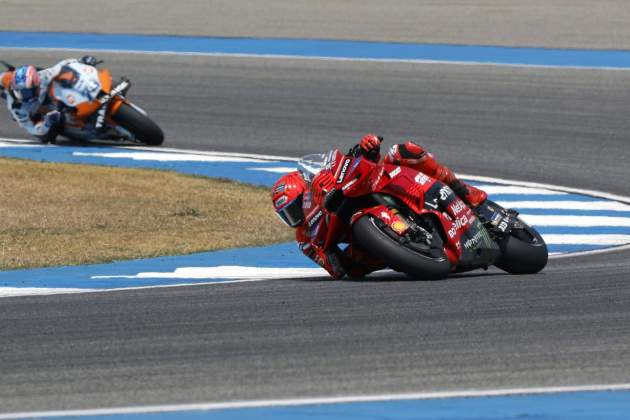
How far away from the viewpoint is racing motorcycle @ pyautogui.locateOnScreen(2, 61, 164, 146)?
1936 centimetres

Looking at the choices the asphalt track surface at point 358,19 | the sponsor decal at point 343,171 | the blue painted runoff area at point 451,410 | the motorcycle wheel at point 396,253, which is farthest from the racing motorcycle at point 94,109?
the blue painted runoff area at point 451,410

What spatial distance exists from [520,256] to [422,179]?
92cm

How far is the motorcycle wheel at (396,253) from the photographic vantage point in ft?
33.7

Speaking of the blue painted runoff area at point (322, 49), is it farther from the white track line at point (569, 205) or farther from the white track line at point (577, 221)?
the white track line at point (577, 221)

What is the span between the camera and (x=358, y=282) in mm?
10656

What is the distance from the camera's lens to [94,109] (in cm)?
1952

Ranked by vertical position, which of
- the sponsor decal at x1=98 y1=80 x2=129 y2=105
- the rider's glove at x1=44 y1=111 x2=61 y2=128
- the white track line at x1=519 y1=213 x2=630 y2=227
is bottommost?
the rider's glove at x1=44 y1=111 x2=61 y2=128

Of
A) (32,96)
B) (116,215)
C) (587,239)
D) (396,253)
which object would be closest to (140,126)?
(32,96)

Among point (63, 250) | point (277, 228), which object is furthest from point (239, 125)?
point (63, 250)

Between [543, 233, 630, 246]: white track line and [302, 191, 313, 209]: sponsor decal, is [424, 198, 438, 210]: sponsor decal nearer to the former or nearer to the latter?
[302, 191, 313, 209]: sponsor decal

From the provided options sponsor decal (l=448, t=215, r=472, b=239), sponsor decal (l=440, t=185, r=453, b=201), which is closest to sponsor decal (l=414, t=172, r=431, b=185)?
sponsor decal (l=440, t=185, r=453, b=201)

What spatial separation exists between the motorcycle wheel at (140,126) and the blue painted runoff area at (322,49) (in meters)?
7.42

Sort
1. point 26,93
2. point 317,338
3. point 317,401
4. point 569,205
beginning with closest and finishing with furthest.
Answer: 1. point 317,401
2. point 317,338
3. point 569,205
4. point 26,93

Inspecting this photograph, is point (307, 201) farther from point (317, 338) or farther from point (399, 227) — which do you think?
point (317, 338)
